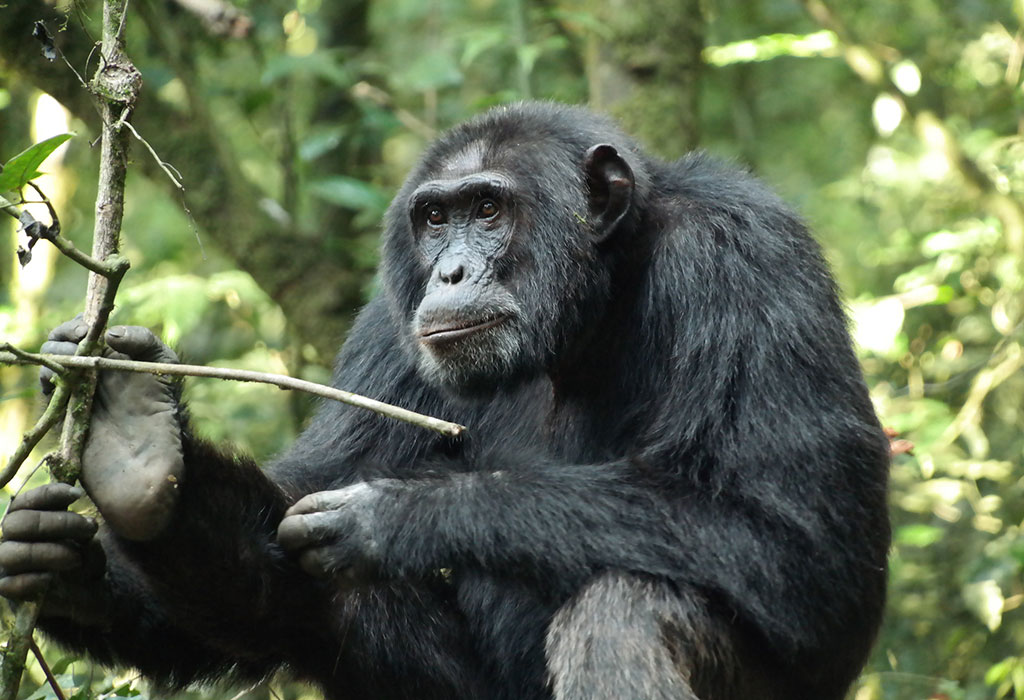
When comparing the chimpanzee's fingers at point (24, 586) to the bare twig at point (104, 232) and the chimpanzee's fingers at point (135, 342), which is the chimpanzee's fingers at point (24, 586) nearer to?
the bare twig at point (104, 232)

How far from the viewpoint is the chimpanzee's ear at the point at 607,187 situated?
4789mm

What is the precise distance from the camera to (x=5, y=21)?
6723 millimetres

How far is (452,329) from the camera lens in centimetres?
464

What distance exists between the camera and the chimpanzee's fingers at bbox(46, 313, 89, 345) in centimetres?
371

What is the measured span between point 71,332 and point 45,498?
52cm

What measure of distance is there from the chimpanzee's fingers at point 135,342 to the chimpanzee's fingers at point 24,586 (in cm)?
74

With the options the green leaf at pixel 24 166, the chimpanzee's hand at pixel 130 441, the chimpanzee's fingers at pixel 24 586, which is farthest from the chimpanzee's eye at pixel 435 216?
the chimpanzee's fingers at pixel 24 586

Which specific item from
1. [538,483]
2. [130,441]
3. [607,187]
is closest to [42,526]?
[130,441]

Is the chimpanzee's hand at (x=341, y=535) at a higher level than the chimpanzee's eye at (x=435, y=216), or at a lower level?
lower

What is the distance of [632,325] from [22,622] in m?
2.45

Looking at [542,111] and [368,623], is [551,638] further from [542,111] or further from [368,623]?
[542,111]

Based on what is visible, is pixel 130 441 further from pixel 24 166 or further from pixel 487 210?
pixel 487 210

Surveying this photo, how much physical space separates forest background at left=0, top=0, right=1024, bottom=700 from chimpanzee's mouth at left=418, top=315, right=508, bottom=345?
1661 mm

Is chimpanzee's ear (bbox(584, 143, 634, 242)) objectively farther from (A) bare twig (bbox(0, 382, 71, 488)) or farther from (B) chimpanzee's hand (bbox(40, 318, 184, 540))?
(A) bare twig (bbox(0, 382, 71, 488))
